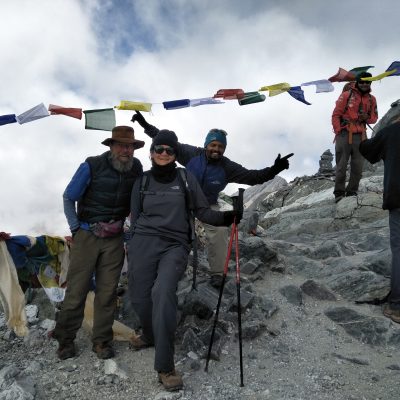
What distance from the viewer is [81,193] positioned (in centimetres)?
548

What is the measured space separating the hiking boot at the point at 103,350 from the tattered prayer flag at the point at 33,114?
4.06m

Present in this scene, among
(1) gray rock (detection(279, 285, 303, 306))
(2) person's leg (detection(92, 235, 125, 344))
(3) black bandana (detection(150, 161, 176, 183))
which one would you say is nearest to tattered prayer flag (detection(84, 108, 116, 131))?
(3) black bandana (detection(150, 161, 176, 183))

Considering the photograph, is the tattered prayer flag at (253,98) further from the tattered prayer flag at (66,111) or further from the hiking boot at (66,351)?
the hiking boot at (66,351)

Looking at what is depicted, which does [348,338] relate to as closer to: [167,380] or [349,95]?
[167,380]

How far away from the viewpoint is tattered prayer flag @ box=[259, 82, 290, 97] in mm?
8867

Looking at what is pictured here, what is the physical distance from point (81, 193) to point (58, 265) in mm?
1605

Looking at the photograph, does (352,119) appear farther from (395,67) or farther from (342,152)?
(395,67)

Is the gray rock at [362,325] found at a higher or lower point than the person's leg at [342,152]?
lower

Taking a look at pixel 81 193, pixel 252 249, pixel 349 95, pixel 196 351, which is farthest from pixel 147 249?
pixel 349 95

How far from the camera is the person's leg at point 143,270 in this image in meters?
5.07

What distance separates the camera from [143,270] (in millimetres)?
5070

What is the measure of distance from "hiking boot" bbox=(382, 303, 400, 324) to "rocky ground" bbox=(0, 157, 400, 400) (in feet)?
0.41

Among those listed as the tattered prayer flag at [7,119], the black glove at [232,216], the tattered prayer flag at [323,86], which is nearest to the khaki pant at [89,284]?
the black glove at [232,216]

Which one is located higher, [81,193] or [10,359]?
[81,193]
